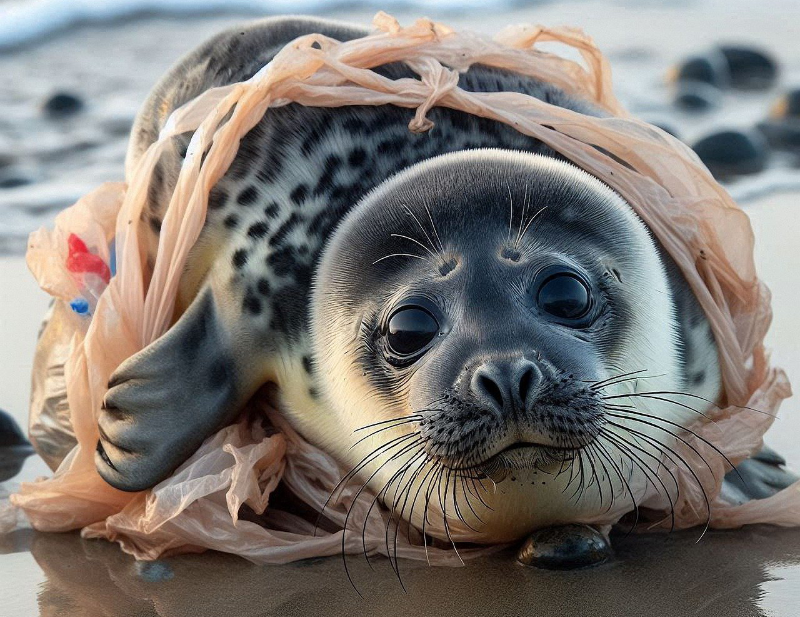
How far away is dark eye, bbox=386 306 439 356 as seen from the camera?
2756mm

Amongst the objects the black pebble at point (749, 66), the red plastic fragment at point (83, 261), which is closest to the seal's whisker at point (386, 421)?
the red plastic fragment at point (83, 261)

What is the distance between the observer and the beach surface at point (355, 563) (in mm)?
2699

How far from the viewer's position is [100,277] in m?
3.46

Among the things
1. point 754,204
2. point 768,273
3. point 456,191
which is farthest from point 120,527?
A: point 754,204

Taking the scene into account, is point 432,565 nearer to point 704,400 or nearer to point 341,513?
point 341,513

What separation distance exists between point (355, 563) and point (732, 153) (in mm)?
3613

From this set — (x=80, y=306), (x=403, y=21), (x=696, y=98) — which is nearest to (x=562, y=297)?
(x=80, y=306)

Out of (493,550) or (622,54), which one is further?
(622,54)

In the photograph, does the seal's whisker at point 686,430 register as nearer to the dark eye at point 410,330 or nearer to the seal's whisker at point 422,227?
the dark eye at point 410,330

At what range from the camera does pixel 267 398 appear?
3223 millimetres

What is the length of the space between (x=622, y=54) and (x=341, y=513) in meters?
6.37

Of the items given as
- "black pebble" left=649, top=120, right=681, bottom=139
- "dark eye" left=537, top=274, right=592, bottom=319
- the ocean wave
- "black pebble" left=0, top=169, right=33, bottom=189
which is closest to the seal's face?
"dark eye" left=537, top=274, right=592, bottom=319

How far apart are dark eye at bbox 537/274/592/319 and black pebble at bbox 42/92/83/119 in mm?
5168

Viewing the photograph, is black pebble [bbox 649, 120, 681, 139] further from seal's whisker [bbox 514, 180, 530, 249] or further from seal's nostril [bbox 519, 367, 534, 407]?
seal's nostril [bbox 519, 367, 534, 407]
